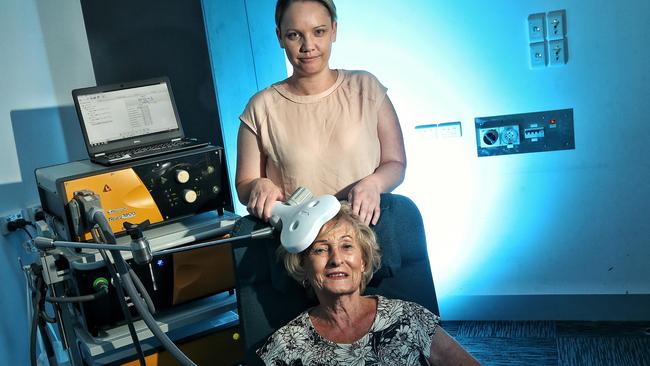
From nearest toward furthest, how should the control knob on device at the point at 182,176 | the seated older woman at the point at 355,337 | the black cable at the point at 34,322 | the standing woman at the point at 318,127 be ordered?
the seated older woman at the point at 355,337 < the standing woman at the point at 318,127 < the black cable at the point at 34,322 < the control knob on device at the point at 182,176

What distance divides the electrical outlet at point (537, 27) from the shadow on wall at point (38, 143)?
2009mm

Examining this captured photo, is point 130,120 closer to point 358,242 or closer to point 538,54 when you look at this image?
point 358,242

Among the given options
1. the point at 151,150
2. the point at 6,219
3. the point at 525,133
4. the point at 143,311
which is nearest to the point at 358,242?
the point at 143,311

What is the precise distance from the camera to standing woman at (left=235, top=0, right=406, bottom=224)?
1909 mm

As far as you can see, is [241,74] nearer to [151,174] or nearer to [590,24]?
[151,174]

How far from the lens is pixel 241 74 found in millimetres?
2967

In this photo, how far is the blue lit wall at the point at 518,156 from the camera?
2750 mm

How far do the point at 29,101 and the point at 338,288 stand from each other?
1.87 meters

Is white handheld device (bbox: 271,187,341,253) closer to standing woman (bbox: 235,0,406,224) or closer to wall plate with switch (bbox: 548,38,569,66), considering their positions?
standing woman (bbox: 235,0,406,224)

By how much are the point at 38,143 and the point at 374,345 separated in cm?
190

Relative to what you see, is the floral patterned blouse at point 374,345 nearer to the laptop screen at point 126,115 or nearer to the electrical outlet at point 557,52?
the laptop screen at point 126,115

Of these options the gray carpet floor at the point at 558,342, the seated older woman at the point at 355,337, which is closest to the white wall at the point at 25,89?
the seated older woman at the point at 355,337

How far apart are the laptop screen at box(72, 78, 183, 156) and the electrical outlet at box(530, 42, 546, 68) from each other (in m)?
1.45

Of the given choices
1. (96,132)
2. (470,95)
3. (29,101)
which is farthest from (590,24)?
(29,101)
